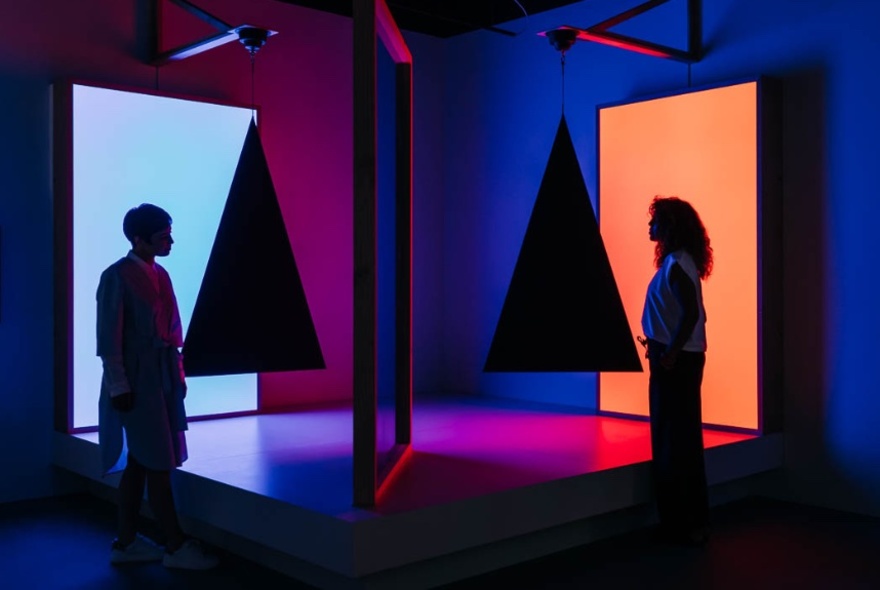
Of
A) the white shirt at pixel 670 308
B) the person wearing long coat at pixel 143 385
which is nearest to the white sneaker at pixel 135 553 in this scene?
the person wearing long coat at pixel 143 385

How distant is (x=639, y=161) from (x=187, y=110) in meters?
2.78

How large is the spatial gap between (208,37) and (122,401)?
2088 millimetres

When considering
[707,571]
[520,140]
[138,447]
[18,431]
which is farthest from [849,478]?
[18,431]

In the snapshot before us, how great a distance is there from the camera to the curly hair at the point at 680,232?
4.20 m

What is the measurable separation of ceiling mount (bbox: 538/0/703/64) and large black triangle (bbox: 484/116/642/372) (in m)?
0.46

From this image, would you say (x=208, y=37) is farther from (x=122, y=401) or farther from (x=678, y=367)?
(x=678, y=367)

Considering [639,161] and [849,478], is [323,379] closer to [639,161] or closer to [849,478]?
[639,161]

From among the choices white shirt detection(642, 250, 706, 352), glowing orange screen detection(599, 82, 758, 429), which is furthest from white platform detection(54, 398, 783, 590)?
white shirt detection(642, 250, 706, 352)

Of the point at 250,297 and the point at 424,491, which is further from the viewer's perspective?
the point at 250,297

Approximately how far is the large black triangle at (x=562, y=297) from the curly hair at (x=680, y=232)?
65 centimetres

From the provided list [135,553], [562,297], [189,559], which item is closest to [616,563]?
[562,297]

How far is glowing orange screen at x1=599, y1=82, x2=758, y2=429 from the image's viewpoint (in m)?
5.20

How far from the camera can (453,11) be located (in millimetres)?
6555

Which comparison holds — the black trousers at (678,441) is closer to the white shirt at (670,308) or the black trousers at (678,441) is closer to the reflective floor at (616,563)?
the white shirt at (670,308)
